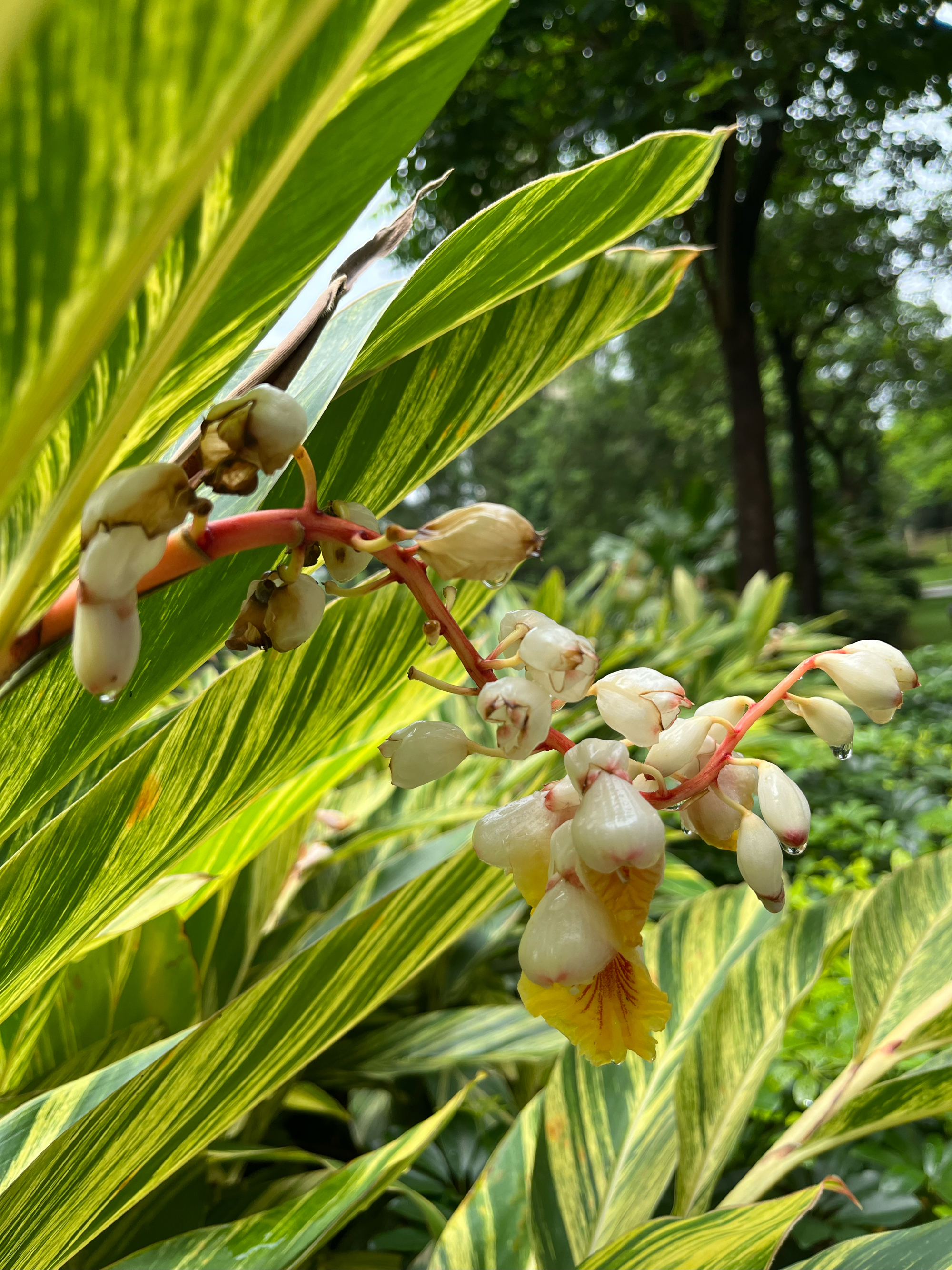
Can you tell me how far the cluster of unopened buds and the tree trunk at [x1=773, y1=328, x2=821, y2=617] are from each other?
5.59 meters

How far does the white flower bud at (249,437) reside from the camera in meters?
0.15

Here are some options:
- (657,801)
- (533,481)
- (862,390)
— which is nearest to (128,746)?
(657,801)

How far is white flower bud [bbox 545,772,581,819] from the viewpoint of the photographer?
0.20 meters

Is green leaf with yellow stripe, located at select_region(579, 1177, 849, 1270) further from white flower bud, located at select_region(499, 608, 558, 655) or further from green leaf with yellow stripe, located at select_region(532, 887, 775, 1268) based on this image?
white flower bud, located at select_region(499, 608, 558, 655)

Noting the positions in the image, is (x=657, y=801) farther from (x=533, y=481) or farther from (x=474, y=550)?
(x=533, y=481)

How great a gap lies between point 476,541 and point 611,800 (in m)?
0.06

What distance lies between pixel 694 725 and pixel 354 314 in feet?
0.72

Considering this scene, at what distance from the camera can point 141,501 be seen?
135 mm

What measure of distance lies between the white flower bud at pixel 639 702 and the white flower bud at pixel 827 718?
0.04 meters

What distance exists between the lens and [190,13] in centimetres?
9

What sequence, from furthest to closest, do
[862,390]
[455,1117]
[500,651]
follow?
[862,390], [455,1117], [500,651]

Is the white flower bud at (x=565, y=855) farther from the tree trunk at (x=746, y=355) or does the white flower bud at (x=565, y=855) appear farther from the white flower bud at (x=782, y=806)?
the tree trunk at (x=746, y=355)

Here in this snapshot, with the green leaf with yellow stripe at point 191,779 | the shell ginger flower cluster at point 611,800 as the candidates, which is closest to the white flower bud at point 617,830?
the shell ginger flower cluster at point 611,800

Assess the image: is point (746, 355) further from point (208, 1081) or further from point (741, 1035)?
point (208, 1081)
